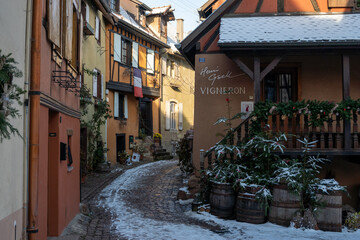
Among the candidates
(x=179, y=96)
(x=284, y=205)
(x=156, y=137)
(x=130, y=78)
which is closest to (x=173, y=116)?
(x=179, y=96)

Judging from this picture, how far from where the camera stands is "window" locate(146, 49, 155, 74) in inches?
735

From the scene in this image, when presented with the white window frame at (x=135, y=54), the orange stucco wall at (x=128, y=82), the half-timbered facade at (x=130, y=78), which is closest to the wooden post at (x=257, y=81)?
the half-timbered facade at (x=130, y=78)

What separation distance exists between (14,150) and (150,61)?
50.5 ft

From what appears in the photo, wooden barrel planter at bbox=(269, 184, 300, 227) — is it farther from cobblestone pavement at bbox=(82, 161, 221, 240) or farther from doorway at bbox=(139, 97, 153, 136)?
doorway at bbox=(139, 97, 153, 136)

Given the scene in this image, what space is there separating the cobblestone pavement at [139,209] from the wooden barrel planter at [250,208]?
59cm

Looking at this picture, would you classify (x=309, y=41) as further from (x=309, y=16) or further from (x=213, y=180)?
(x=213, y=180)

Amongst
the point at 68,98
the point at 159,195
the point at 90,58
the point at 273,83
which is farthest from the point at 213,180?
the point at 90,58

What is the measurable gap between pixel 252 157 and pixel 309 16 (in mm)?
4718

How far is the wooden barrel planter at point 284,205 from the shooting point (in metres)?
6.60

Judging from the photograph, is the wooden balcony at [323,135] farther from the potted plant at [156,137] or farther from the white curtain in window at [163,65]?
the white curtain in window at [163,65]

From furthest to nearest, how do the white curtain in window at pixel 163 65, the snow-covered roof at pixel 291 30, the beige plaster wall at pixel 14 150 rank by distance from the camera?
the white curtain in window at pixel 163 65, the snow-covered roof at pixel 291 30, the beige plaster wall at pixel 14 150

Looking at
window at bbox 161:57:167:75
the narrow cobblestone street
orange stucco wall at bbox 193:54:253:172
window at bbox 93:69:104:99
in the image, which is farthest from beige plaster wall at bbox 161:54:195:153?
orange stucco wall at bbox 193:54:253:172

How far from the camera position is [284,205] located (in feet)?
21.8

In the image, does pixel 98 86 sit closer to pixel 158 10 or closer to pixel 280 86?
pixel 280 86
